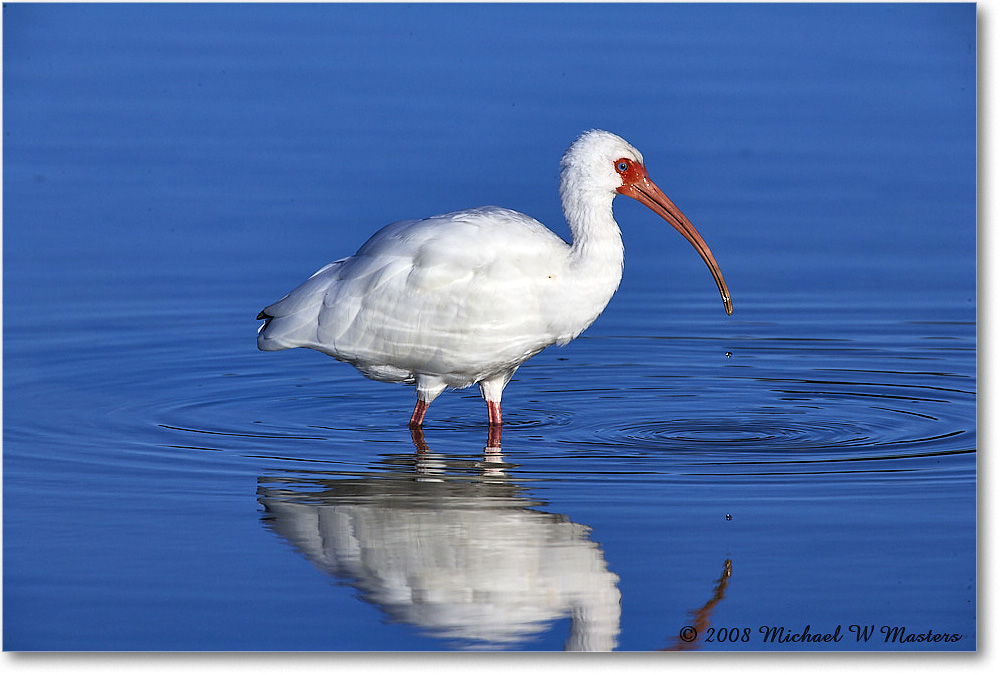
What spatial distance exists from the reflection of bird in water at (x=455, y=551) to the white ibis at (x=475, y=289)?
931 millimetres

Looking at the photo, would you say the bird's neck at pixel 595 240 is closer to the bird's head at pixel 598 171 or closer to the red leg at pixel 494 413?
the bird's head at pixel 598 171

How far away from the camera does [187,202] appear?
17109 mm

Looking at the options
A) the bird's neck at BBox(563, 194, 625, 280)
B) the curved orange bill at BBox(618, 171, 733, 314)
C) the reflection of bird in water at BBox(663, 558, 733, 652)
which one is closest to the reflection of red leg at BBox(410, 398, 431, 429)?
the bird's neck at BBox(563, 194, 625, 280)

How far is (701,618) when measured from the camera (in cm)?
798

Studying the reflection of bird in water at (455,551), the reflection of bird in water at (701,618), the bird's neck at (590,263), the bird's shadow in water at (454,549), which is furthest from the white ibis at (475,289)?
the reflection of bird in water at (701,618)

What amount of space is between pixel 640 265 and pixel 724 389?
398cm

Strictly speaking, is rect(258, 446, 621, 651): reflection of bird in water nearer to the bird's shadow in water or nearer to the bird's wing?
the bird's shadow in water

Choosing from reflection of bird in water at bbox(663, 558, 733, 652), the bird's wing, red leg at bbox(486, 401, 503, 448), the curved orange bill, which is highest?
the curved orange bill

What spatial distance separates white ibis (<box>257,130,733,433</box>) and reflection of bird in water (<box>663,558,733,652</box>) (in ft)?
9.05

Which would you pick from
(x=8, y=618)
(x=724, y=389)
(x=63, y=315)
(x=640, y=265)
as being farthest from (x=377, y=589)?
(x=640, y=265)

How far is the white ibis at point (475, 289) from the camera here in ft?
34.9

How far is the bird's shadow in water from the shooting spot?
796 cm

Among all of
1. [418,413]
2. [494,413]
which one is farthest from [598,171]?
[418,413]

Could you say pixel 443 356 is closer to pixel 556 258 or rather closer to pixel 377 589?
pixel 556 258
